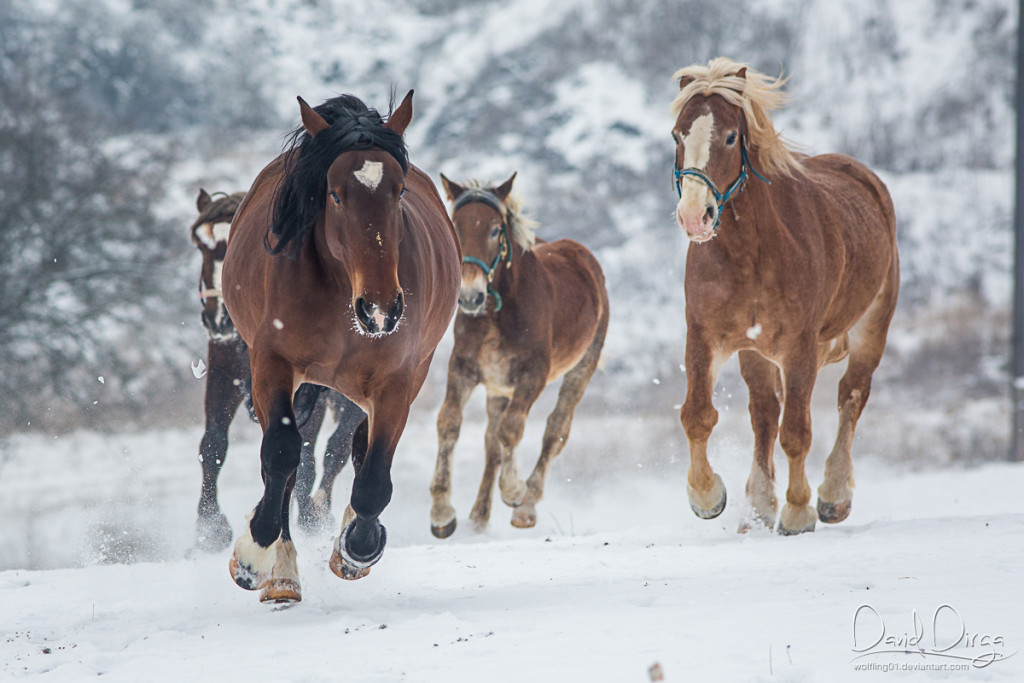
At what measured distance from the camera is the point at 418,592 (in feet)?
15.0

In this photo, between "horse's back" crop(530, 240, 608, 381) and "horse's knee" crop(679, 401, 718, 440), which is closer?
"horse's knee" crop(679, 401, 718, 440)

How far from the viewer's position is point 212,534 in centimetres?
643

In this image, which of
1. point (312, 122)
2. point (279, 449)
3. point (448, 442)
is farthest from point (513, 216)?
point (279, 449)

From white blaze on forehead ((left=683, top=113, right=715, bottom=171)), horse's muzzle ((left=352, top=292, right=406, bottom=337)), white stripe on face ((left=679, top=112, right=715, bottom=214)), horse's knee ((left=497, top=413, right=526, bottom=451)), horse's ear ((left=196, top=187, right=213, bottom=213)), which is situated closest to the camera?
horse's muzzle ((left=352, top=292, right=406, bottom=337))

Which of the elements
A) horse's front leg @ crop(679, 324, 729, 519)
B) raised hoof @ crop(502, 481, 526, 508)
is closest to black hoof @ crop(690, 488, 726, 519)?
horse's front leg @ crop(679, 324, 729, 519)

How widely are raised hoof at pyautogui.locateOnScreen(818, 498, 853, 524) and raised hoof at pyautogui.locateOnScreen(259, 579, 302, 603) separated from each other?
3.66 meters

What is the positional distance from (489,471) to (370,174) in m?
4.01

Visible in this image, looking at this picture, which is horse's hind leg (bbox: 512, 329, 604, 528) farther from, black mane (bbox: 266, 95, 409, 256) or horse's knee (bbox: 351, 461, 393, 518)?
black mane (bbox: 266, 95, 409, 256)

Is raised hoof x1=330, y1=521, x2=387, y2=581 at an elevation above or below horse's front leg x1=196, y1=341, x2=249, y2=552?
below

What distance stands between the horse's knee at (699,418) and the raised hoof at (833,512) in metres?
1.31

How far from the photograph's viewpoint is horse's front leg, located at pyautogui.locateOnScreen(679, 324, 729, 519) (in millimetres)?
5555

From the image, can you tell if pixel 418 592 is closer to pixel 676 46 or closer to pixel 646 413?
pixel 646 413

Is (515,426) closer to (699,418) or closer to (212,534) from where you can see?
(699,418)

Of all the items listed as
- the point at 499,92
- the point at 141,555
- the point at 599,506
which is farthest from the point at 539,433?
the point at 499,92
